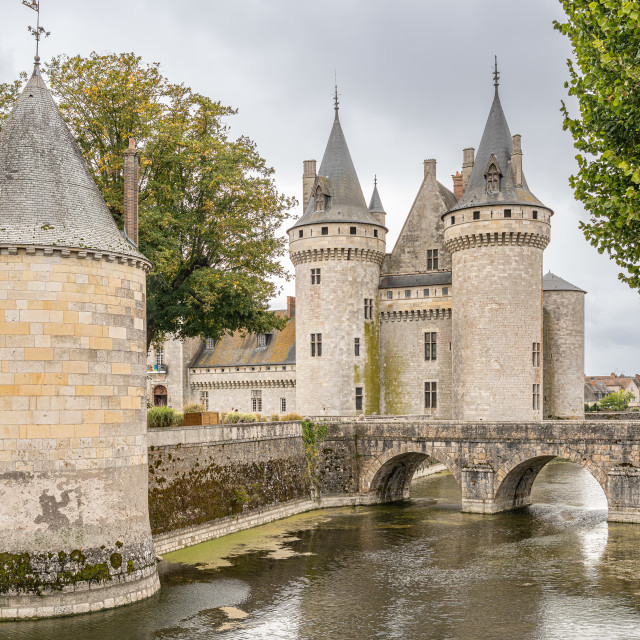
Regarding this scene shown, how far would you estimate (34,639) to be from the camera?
14.6 m

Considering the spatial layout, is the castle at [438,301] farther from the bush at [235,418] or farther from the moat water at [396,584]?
the moat water at [396,584]

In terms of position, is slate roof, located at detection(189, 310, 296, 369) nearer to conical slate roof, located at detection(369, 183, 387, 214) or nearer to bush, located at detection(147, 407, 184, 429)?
conical slate roof, located at detection(369, 183, 387, 214)

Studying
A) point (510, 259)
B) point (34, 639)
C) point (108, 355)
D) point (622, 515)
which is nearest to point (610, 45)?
point (108, 355)

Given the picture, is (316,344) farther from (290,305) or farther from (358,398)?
(290,305)

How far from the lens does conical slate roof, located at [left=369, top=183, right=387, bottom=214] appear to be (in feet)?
146

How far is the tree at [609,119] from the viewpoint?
13172 mm

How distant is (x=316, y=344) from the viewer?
4031 cm

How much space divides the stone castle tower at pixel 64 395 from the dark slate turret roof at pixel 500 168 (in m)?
24.0

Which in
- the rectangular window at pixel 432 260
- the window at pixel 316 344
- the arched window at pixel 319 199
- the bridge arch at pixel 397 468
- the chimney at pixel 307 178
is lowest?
the bridge arch at pixel 397 468

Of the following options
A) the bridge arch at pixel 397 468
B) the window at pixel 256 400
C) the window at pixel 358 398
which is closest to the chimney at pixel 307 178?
the window at pixel 358 398

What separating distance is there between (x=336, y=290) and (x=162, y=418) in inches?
661

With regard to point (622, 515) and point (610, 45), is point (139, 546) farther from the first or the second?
point (622, 515)

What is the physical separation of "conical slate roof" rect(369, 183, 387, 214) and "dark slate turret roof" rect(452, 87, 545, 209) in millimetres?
6535

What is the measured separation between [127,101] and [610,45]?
15139 mm
